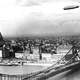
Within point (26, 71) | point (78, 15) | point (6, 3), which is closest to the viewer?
point (78, 15)

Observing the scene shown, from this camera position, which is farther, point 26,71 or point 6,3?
point 6,3

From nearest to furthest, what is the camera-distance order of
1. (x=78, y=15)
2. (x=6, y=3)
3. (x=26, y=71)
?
1. (x=78, y=15)
2. (x=26, y=71)
3. (x=6, y=3)

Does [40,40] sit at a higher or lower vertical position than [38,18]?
lower

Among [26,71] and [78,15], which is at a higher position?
[78,15]

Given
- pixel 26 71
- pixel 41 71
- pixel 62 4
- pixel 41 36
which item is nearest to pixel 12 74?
pixel 26 71

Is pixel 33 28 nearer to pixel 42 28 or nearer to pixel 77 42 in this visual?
pixel 42 28

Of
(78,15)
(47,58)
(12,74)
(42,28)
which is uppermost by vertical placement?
(78,15)
